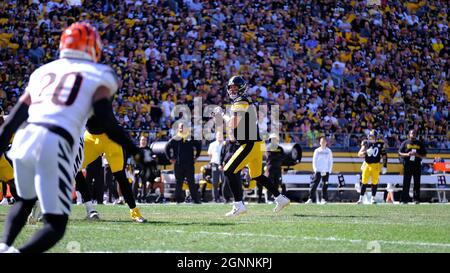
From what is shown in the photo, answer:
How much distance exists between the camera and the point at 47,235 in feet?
18.2

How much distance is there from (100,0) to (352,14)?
9.00m

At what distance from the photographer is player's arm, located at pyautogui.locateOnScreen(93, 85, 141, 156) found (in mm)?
5590

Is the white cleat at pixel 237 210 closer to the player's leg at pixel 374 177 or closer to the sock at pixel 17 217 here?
the sock at pixel 17 217

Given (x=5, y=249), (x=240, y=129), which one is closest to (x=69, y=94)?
(x=5, y=249)

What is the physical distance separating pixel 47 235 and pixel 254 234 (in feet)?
12.2

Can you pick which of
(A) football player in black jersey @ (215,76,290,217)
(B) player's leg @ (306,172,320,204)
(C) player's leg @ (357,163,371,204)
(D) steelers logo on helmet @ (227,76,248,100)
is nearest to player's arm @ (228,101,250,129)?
(A) football player in black jersey @ (215,76,290,217)

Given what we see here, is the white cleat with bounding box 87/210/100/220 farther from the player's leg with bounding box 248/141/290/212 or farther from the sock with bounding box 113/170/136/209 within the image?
the player's leg with bounding box 248/141/290/212

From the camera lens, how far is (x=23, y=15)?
82.5 ft

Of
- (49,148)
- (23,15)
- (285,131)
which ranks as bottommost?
(285,131)

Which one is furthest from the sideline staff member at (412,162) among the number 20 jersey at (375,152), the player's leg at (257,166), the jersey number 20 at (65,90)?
the jersey number 20 at (65,90)

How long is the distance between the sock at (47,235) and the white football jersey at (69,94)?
56cm

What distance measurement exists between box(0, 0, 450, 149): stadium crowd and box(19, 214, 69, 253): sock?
1672 centimetres
